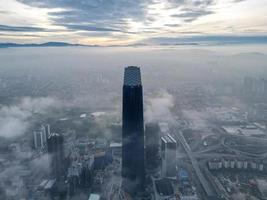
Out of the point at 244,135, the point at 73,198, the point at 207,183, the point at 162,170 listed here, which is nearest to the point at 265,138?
the point at 244,135

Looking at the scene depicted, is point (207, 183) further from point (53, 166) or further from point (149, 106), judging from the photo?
point (149, 106)

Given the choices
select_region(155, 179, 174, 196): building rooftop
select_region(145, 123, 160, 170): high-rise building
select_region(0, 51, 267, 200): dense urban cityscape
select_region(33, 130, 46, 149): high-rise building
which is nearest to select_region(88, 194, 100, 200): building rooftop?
select_region(0, 51, 267, 200): dense urban cityscape

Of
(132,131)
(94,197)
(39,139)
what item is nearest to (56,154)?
(94,197)

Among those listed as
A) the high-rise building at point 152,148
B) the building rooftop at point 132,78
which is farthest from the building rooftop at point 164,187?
the building rooftop at point 132,78

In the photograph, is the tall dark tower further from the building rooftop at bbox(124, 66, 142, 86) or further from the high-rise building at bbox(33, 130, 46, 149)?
the high-rise building at bbox(33, 130, 46, 149)

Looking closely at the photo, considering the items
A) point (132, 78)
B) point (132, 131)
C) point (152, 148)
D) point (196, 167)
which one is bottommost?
point (196, 167)

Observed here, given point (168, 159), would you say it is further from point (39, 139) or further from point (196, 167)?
point (39, 139)
